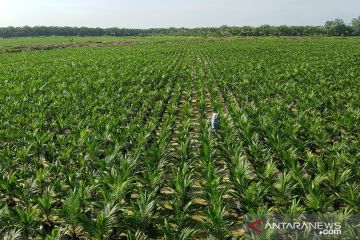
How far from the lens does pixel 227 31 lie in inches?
4439

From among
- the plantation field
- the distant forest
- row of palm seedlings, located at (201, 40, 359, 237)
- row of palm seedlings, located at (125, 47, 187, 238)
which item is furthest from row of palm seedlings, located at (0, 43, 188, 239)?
the distant forest

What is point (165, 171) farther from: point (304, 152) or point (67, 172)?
point (304, 152)

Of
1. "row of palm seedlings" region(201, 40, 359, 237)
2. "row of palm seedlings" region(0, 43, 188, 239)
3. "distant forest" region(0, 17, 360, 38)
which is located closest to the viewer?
"row of palm seedlings" region(0, 43, 188, 239)

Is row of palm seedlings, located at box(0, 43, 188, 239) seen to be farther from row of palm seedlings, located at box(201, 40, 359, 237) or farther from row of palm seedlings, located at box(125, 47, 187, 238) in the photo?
row of palm seedlings, located at box(201, 40, 359, 237)

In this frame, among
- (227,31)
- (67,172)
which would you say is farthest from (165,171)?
(227,31)

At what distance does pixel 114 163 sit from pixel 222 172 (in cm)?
235

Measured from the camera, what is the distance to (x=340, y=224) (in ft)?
13.9

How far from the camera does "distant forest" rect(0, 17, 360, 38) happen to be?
10475 centimetres

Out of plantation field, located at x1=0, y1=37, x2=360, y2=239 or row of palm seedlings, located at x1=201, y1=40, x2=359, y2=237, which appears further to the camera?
row of palm seedlings, located at x1=201, y1=40, x2=359, y2=237

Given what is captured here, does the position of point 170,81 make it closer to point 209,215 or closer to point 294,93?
point 294,93

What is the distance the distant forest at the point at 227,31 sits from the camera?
105 m

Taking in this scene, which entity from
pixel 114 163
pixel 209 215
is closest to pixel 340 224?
pixel 209 215

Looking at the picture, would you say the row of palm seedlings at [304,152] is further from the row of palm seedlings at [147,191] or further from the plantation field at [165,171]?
the row of palm seedlings at [147,191]

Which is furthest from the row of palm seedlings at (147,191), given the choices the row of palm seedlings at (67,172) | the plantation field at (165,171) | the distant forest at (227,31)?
the distant forest at (227,31)
